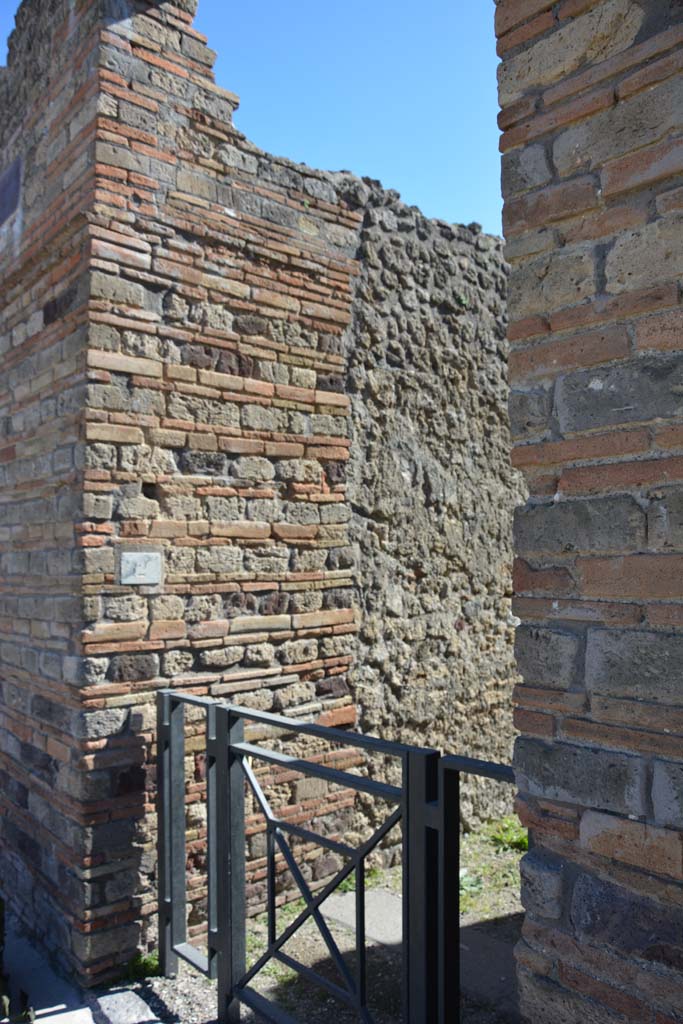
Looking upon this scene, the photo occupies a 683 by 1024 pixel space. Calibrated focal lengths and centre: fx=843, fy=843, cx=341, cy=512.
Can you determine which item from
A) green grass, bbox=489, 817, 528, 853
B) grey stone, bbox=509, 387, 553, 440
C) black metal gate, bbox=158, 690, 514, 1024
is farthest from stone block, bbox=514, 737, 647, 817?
green grass, bbox=489, 817, 528, 853

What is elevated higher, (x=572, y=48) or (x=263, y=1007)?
(x=572, y=48)

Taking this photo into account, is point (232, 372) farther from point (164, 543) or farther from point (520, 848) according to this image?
point (520, 848)

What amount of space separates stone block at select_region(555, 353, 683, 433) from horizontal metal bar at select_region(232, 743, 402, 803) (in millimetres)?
1200

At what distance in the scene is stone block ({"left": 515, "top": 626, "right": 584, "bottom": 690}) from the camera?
2.00 metres

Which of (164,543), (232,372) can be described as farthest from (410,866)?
(232,372)

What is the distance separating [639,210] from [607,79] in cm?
34

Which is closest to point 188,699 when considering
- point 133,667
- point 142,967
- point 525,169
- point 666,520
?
point 133,667

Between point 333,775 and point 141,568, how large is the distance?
146 centimetres

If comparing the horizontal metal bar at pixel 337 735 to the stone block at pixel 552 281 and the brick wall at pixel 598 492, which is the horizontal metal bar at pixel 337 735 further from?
the stone block at pixel 552 281

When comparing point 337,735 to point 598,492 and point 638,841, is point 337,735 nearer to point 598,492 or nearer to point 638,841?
point 638,841

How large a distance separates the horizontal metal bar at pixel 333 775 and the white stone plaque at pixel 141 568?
888mm

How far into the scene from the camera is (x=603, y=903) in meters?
1.92

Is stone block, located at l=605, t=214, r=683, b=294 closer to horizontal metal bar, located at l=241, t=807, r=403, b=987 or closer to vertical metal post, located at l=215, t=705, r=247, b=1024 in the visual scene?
horizontal metal bar, located at l=241, t=807, r=403, b=987

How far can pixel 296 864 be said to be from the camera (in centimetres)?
304
